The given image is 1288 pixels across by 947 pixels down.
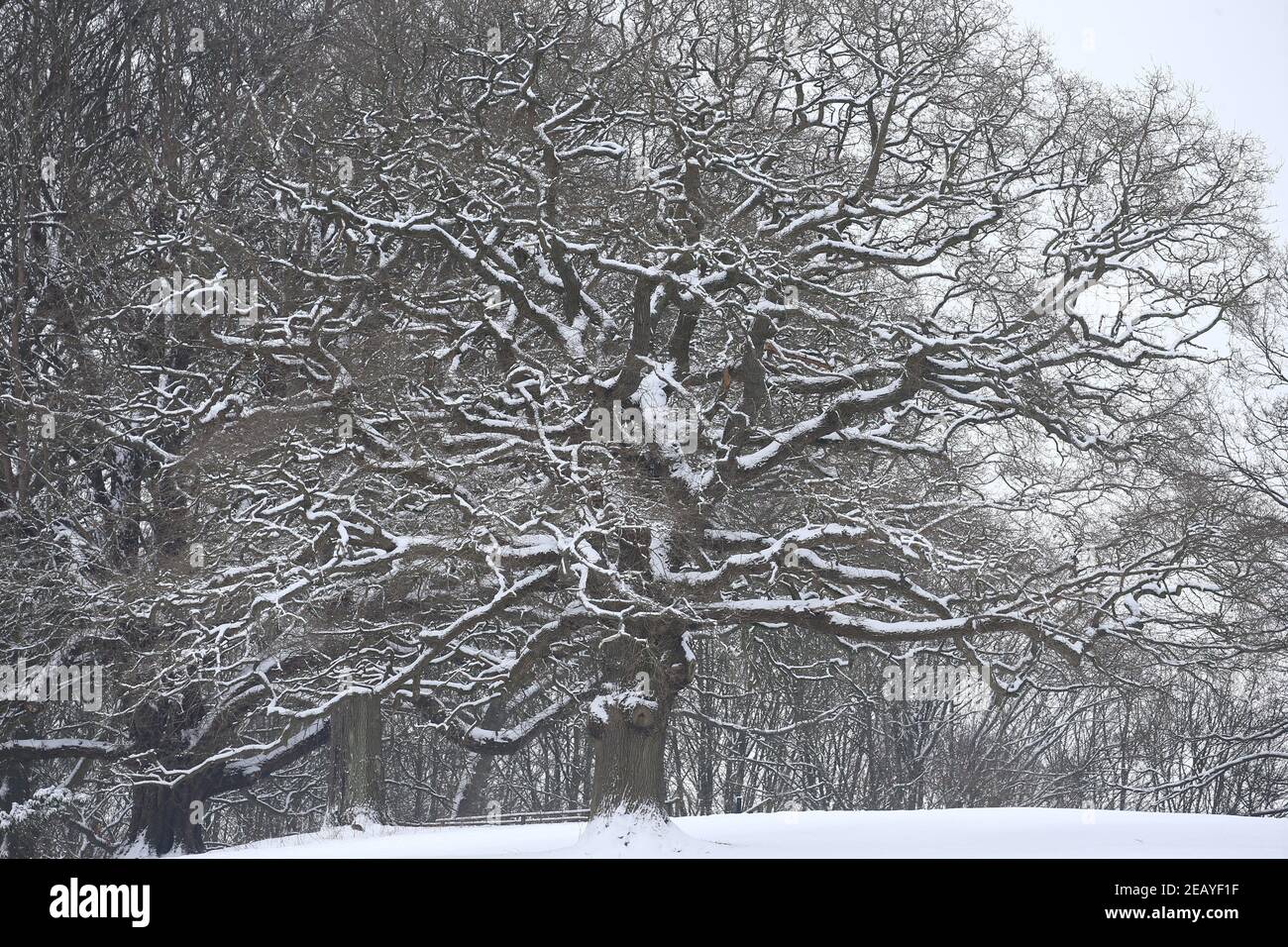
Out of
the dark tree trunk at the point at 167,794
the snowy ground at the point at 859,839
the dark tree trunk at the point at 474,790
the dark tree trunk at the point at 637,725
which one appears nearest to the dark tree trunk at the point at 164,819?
the dark tree trunk at the point at 167,794

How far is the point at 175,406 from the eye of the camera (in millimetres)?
16312

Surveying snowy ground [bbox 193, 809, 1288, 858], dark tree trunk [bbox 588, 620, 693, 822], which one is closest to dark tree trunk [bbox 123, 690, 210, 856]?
snowy ground [bbox 193, 809, 1288, 858]

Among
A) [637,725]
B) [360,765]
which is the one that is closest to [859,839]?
[637,725]

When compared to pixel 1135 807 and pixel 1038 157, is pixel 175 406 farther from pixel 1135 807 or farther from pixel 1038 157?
pixel 1135 807

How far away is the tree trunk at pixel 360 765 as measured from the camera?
18.5m

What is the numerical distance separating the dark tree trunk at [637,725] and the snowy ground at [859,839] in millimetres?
404

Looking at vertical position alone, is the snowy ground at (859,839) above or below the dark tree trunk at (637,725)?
below

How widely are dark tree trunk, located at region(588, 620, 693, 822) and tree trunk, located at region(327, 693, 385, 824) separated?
4221 millimetres

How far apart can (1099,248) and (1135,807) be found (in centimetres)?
2264

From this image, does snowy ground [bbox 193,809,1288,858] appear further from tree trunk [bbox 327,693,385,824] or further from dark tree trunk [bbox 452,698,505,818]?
dark tree trunk [bbox 452,698,505,818]

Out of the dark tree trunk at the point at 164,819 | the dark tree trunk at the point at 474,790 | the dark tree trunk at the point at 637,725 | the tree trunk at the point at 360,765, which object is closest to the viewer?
the dark tree trunk at the point at 637,725

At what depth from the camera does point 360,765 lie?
18.8 m

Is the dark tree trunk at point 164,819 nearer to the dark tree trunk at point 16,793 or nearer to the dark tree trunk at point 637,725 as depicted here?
the dark tree trunk at point 16,793
